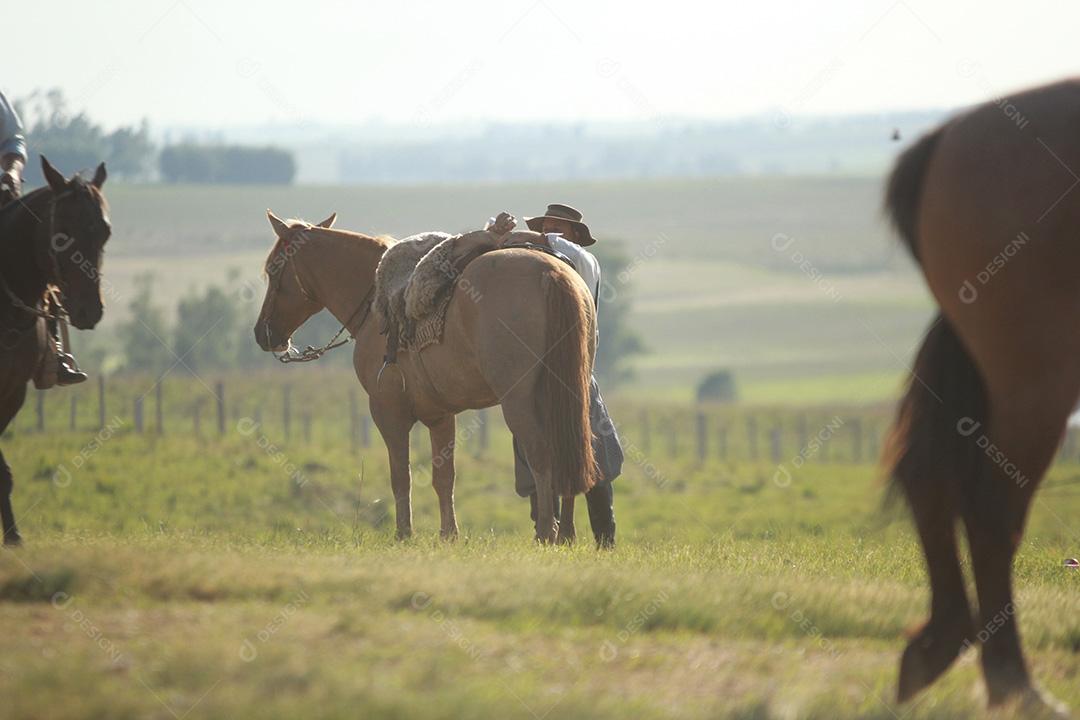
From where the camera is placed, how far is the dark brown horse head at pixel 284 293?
37.3 ft

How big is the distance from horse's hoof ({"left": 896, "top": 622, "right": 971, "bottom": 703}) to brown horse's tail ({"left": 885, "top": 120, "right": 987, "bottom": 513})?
1.56 feet

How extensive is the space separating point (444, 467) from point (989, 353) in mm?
6365

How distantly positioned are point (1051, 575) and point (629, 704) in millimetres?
5615

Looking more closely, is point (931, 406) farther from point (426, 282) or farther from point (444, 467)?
point (444, 467)

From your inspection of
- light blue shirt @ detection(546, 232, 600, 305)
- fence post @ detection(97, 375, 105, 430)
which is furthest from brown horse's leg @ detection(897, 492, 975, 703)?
fence post @ detection(97, 375, 105, 430)

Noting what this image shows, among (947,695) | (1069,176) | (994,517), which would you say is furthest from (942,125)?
(947,695)

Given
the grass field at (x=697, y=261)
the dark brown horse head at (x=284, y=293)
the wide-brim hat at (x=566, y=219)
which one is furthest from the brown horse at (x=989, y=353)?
the grass field at (x=697, y=261)

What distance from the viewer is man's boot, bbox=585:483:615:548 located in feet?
32.8

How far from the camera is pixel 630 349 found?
3964 inches

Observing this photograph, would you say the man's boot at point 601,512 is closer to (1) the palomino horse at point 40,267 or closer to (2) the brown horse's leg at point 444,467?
(2) the brown horse's leg at point 444,467

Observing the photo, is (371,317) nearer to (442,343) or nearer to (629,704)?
(442,343)

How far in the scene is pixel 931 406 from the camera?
5145 mm

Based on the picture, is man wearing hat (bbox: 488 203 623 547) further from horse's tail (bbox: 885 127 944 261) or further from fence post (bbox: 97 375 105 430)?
fence post (bbox: 97 375 105 430)

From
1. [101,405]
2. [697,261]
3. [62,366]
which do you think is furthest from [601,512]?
[697,261]
